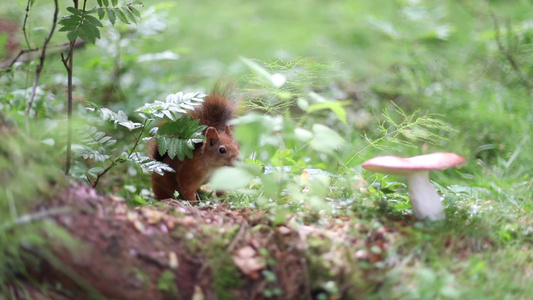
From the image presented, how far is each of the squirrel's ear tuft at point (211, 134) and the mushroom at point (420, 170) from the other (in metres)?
1.18

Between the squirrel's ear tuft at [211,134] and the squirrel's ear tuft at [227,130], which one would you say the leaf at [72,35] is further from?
the squirrel's ear tuft at [227,130]

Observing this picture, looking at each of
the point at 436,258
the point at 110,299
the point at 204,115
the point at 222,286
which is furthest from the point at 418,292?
the point at 204,115

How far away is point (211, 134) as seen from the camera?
300cm

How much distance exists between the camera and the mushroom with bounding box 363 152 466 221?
74.8 inches

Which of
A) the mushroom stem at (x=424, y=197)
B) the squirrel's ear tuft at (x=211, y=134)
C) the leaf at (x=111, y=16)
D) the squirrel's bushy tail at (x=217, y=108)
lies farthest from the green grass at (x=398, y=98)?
the leaf at (x=111, y=16)

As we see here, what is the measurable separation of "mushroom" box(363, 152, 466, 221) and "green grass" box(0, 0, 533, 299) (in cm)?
7

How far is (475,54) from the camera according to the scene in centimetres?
526

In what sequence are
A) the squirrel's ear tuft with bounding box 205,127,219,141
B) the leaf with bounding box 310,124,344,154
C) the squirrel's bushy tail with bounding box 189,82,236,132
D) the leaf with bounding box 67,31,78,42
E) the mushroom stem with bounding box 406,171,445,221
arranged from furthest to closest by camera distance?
the squirrel's bushy tail with bounding box 189,82,236,132
the squirrel's ear tuft with bounding box 205,127,219,141
the leaf with bounding box 67,31,78,42
the mushroom stem with bounding box 406,171,445,221
the leaf with bounding box 310,124,344,154

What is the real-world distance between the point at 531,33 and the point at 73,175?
3.61 meters

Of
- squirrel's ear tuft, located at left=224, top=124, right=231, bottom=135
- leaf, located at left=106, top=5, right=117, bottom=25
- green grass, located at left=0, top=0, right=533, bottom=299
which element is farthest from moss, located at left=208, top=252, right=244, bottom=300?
squirrel's ear tuft, located at left=224, top=124, right=231, bottom=135

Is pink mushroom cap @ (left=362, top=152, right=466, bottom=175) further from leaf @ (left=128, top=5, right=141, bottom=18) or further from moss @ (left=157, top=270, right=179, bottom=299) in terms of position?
leaf @ (left=128, top=5, right=141, bottom=18)

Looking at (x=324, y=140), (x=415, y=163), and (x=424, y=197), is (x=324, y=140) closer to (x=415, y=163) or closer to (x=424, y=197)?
(x=415, y=163)

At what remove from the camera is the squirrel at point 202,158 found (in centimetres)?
301

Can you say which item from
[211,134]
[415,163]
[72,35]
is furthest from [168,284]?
[211,134]
